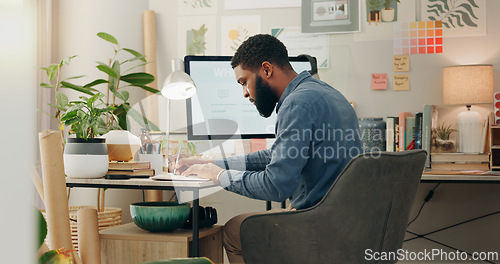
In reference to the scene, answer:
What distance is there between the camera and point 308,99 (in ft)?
5.05

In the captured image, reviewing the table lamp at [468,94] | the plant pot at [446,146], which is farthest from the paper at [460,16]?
the plant pot at [446,146]

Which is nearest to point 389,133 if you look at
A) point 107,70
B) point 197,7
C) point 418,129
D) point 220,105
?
point 418,129

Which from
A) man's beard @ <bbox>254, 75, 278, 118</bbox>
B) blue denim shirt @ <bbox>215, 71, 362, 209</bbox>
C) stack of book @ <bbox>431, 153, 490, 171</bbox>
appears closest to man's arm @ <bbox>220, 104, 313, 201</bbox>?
blue denim shirt @ <bbox>215, 71, 362, 209</bbox>

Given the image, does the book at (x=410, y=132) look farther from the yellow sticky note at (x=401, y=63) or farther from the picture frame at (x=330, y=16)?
the picture frame at (x=330, y=16)

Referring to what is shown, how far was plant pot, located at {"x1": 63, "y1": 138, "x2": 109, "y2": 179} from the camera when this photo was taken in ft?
5.94

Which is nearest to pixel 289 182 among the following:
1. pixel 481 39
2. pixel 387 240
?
pixel 387 240

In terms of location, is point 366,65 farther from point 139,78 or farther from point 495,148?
point 139,78

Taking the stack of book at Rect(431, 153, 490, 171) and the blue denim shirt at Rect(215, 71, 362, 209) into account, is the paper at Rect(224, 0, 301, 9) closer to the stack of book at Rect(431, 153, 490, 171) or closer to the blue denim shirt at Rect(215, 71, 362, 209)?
the stack of book at Rect(431, 153, 490, 171)

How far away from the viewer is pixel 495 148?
260 cm

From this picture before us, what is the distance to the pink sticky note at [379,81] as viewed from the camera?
3023 mm

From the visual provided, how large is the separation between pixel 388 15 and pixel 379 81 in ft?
1.36

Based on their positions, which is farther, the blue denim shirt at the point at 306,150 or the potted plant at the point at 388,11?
the potted plant at the point at 388,11

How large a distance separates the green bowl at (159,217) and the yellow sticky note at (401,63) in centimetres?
176

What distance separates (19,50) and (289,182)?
51.9 inches
